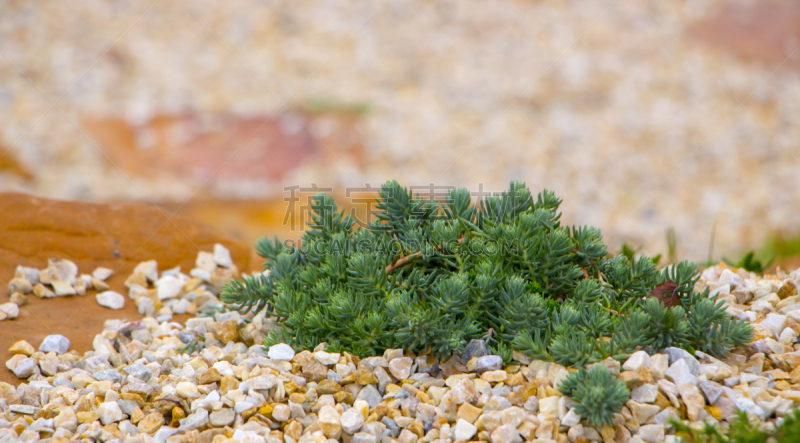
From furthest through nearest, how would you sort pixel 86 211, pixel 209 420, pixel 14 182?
pixel 14 182, pixel 86 211, pixel 209 420

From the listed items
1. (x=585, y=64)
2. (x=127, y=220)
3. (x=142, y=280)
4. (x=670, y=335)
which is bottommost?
(x=670, y=335)

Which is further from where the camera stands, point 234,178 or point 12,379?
point 234,178

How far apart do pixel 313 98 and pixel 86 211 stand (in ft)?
14.8

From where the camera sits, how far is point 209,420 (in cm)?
211

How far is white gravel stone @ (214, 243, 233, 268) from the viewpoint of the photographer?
3.67 meters

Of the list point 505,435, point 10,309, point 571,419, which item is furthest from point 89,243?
point 571,419

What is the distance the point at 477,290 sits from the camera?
2.23 metres

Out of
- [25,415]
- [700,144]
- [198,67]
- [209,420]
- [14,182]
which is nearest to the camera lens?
[209,420]

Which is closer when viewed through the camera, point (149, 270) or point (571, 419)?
point (571, 419)

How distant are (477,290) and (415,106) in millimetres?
5911

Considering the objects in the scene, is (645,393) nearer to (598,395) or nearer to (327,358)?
(598,395)

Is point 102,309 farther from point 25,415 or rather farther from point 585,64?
point 585,64

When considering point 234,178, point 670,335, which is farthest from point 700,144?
point 670,335

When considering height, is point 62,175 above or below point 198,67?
below
